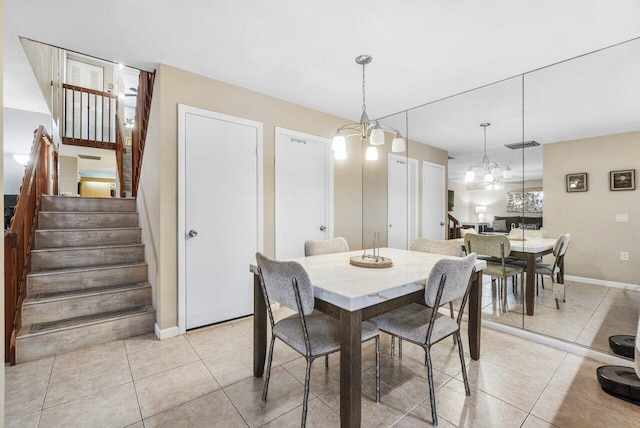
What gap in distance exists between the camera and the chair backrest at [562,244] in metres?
2.49

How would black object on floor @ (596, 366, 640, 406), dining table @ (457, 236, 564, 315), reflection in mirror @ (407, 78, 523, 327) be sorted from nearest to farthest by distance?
black object on floor @ (596, 366, 640, 406) < dining table @ (457, 236, 564, 315) < reflection in mirror @ (407, 78, 523, 327)

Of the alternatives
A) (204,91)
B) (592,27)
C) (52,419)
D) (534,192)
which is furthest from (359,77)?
(52,419)

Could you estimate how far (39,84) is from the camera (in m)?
3.46

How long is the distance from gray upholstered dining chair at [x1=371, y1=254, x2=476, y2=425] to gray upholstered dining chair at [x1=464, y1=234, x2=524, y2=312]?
4.64 ft

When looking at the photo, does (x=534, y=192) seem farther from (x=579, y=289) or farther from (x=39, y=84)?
(x=39, y=84)

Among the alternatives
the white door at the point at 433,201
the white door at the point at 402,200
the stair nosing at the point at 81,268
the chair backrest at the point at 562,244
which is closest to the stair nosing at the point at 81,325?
the stair nosing at the point at 81,268

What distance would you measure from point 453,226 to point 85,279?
3.94 meters

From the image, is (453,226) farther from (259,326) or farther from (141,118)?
(141,118)

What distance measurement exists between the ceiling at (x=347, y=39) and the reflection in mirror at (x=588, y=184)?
0.04 m

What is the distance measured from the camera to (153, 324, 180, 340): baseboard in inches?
100

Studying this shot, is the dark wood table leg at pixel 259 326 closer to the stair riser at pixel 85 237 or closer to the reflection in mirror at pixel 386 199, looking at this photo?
the stair riser at pixel 85 237

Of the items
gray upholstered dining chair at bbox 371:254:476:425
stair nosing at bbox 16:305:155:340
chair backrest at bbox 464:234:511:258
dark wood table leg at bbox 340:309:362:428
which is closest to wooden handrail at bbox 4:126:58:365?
stair nosing at bbox 16:305:155:340

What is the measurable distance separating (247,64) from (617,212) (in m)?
3.29

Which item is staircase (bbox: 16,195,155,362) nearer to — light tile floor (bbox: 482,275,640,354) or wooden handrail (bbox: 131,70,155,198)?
wooden handrail (bbox: 131,70,155,198)
